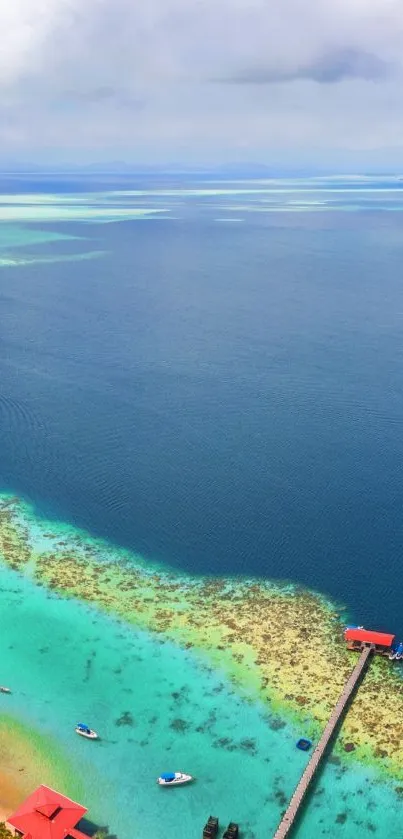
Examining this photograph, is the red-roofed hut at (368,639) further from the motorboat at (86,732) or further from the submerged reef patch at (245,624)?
the motorboat at (86,732)

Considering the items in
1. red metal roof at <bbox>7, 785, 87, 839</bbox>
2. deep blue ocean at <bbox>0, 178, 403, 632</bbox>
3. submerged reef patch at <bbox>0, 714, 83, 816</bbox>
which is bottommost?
submerged reef patch at <bbox>0, 714, 83, 816</bbox>

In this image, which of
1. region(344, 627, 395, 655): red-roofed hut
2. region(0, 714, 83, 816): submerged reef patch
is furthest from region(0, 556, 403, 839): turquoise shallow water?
region(344, 627, 395, 655): red-roofed hut

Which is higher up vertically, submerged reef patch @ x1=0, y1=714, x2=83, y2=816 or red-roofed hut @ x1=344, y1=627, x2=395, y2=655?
red-roofed hut @ x1=344, y1=627, x2=395, y2=655

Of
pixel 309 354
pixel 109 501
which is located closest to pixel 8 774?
pixel 109 501

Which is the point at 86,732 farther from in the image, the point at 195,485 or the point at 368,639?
the point at 195,485

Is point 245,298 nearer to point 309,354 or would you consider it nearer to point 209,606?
point 309,354

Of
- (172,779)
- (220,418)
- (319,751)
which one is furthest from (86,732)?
(220,418)

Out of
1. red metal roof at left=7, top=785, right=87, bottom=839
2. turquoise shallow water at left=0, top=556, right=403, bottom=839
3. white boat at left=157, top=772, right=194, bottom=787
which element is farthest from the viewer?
white boat at left=157, top=772, right=194, bottom=787

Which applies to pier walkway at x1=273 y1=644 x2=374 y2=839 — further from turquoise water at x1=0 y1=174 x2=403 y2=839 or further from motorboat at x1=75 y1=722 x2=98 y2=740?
motorboat at x1=75 y1=722 x2=98 y2=740

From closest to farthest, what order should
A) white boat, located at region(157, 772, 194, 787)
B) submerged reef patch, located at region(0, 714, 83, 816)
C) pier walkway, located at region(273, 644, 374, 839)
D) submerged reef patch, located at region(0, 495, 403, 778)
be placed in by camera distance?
1. pier walkway, located at region(273, 644, 374, 839)
2. submerged reef patch, located at region(0, 714, 83, 816)
3. white boat, located at region(157, 772, 194, 787)
4. submerged reef patch, located at region(0, 495, 403, 778)
